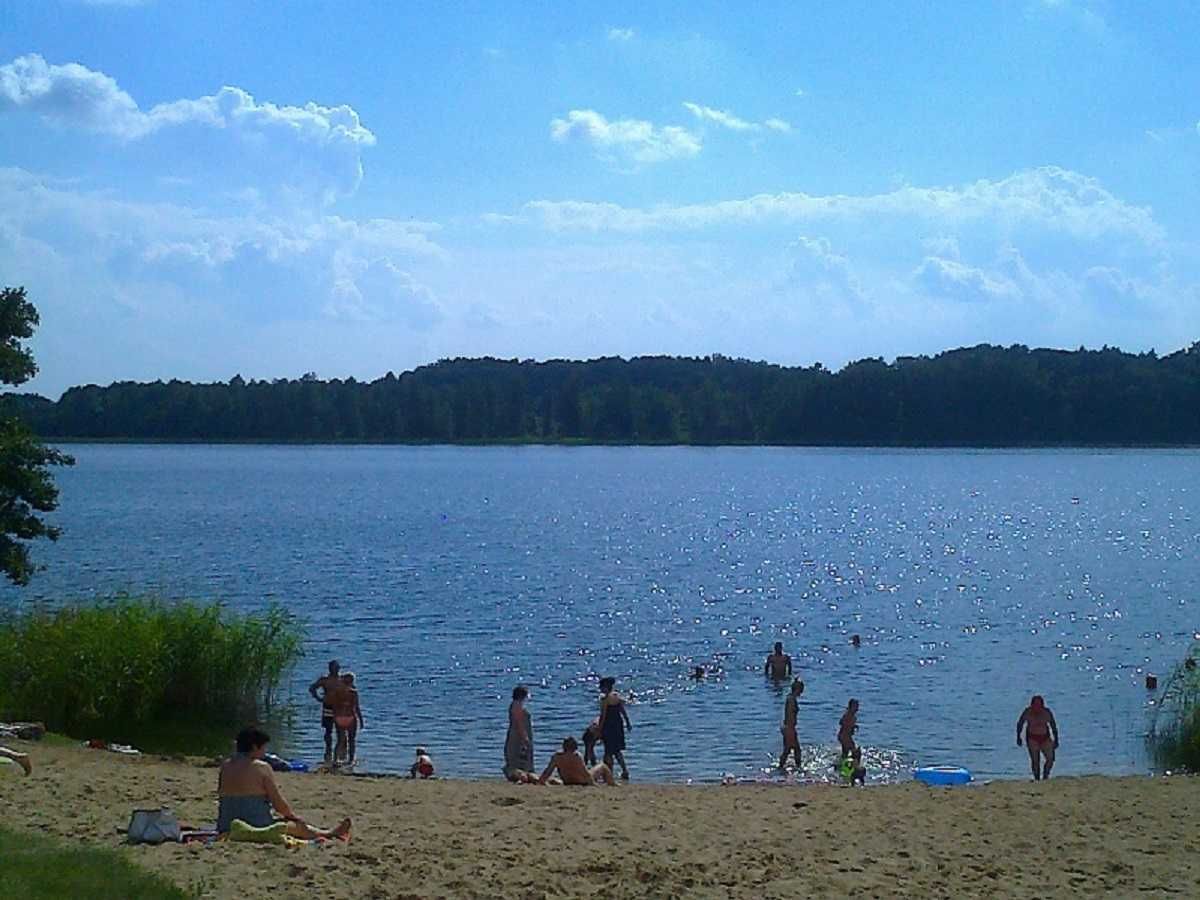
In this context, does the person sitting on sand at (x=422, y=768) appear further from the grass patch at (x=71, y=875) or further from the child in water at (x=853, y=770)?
the grass patch at (x=71, y=875)

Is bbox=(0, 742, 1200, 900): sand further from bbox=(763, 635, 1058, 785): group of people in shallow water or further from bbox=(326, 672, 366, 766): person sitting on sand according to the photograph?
bbox=(326, 672, 366, 766): person sitting on sand

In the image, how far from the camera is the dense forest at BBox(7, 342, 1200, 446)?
6486 inches

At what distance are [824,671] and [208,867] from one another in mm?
23252

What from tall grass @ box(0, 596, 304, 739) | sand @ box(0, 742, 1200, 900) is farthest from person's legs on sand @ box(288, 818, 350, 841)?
tall grass @ box(0, 596, 304, 739)

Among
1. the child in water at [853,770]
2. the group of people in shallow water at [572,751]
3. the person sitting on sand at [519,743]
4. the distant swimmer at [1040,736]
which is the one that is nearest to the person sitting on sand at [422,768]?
the group of people in shallow water at [572,751]

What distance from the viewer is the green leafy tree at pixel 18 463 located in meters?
24.8

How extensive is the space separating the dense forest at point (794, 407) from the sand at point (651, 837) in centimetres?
15221

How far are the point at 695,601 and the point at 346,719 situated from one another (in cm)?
2486

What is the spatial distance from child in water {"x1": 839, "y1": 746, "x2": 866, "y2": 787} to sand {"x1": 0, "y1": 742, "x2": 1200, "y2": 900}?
3.41 metres

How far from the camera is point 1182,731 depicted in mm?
22984

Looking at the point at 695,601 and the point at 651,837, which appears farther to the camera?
the point at 695,601

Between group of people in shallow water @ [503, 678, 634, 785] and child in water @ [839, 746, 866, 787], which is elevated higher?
group of people in shallow water @ [503, 678, 634, 785]

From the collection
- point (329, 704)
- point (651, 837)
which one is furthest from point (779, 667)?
point (651, 837)

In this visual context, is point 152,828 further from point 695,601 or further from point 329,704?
point 695,601
